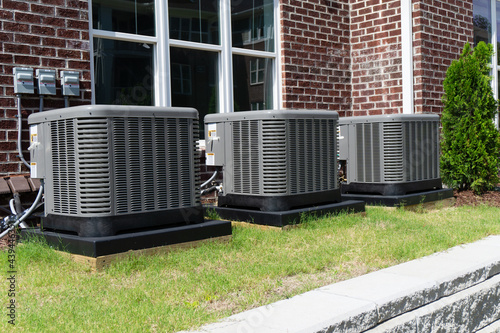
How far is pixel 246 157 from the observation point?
5.31 metres

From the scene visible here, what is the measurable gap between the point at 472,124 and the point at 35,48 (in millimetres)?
5574

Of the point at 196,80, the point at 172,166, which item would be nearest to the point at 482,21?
the point at 196,80

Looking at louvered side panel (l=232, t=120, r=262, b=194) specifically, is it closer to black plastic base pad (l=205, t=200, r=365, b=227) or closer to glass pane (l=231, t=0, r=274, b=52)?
black plastic base pad (l=205, t=200, r=365, b=227)

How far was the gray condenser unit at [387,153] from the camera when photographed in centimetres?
650

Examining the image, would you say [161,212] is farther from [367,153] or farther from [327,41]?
[327,41]

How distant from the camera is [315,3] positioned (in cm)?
828

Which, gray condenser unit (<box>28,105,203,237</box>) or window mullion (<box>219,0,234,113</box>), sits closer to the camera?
gray condenser unit (<box>28,105,203,237</box>)

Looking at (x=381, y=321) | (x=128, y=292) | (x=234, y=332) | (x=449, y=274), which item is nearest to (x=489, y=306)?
(x=449, y=274)

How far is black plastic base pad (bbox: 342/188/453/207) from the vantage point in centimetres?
633

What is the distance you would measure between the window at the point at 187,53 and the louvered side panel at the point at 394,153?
1.94 meters

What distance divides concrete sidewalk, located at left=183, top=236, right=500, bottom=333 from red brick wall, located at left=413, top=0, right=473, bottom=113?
4.69 meters

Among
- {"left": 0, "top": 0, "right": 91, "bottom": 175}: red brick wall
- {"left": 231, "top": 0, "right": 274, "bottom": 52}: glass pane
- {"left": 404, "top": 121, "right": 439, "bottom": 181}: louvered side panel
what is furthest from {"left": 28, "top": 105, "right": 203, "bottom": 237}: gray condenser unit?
{"left": 231, "top": 0, "right": 274, "bottom": 52}: glass pane

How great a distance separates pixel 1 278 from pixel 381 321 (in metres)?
2.43

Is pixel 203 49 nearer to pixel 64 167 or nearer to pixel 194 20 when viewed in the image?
A: pixel 194 20
